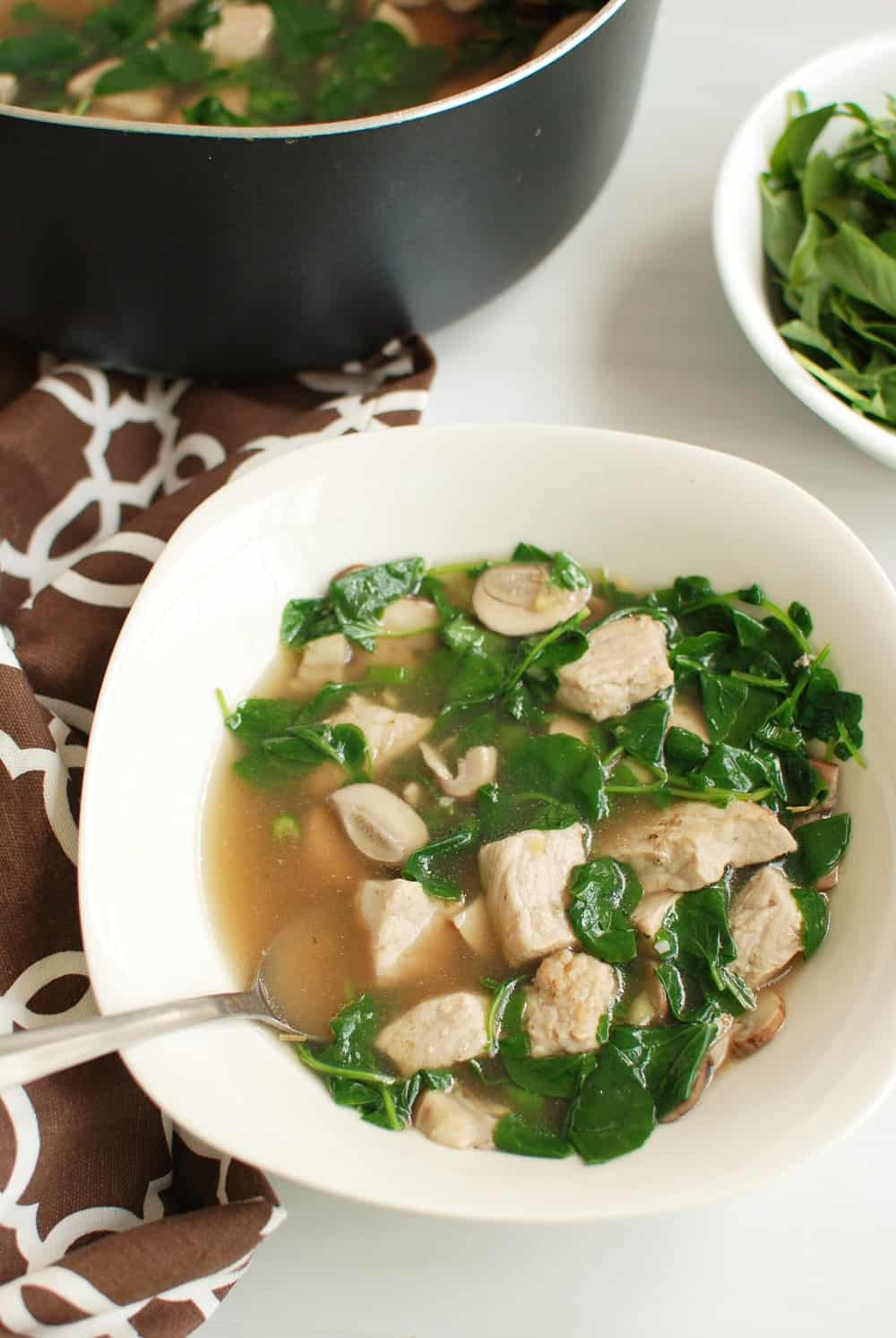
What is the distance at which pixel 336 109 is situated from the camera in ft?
7.33

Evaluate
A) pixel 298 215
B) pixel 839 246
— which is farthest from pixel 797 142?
pixel 298 215

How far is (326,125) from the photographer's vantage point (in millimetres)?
1748

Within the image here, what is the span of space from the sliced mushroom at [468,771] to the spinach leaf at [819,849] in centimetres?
44

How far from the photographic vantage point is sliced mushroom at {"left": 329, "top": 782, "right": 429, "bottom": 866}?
1.78m

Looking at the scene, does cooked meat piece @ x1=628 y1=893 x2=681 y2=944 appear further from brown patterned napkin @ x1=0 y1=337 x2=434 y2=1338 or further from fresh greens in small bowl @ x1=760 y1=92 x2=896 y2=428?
fresh greens in small bowl @ x1=760 y1=92 x2=896 y2=428

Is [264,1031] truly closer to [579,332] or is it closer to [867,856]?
[867,856]

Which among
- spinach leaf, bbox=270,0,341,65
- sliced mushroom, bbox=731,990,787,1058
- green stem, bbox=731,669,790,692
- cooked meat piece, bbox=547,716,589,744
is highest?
spinach leaf, bbox=270,0,341,65

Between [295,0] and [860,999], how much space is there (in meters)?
2.01

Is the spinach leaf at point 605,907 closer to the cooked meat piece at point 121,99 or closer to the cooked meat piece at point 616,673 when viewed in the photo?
the cooked meat piece at point 616,673

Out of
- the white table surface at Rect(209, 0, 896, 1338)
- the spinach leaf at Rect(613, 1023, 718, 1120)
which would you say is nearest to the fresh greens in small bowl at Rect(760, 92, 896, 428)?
the white table surface at Rect(209, 0, 896, 1338)

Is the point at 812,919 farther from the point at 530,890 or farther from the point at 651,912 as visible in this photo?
the point at 530,890

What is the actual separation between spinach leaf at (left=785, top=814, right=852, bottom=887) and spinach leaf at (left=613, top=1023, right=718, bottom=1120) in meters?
0.27

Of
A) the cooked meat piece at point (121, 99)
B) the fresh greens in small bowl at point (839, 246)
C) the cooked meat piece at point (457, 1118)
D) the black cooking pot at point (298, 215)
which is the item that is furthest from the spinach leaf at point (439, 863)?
the cooked meat piece at point (121, 99)

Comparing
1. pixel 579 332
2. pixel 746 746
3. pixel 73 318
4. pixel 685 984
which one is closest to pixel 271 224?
pixel 73 318
